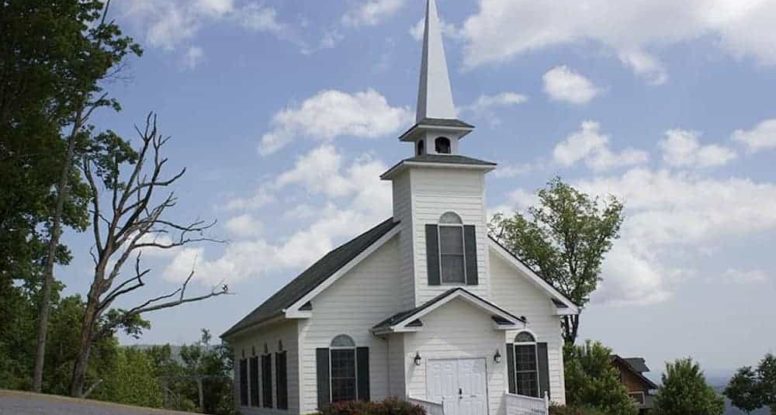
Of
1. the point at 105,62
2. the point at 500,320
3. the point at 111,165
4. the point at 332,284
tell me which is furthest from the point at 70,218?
the point at 500,320

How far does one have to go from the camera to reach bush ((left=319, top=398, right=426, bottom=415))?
21.7 meters

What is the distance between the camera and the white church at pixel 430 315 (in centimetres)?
2369

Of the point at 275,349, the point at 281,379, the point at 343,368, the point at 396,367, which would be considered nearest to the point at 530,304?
the point at 396,367

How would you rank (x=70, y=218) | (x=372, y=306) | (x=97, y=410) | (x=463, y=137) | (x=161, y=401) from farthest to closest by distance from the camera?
(x=161, y=401), (x=70, y=218), (x=463, y=137), (x=372, y=306), (x=97, y=410)

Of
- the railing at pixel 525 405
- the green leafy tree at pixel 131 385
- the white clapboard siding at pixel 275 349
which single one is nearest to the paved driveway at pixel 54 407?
the white clapboard siding at pixel 275 349

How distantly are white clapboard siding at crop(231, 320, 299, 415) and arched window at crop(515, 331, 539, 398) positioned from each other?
6.10 meters

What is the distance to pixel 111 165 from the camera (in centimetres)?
2816

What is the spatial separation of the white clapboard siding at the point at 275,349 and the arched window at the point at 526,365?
6099 millimetres

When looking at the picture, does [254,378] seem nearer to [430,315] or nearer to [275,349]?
[275,349]

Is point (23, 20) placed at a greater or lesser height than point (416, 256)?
greater

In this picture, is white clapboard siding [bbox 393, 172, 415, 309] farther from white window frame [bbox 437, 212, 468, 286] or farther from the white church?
white window frame [bbox 437, 212, 468, 286]

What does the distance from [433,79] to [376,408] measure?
406 inches

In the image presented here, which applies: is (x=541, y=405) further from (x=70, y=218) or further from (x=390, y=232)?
(x=70, y=218)

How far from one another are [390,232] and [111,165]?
9.32m
